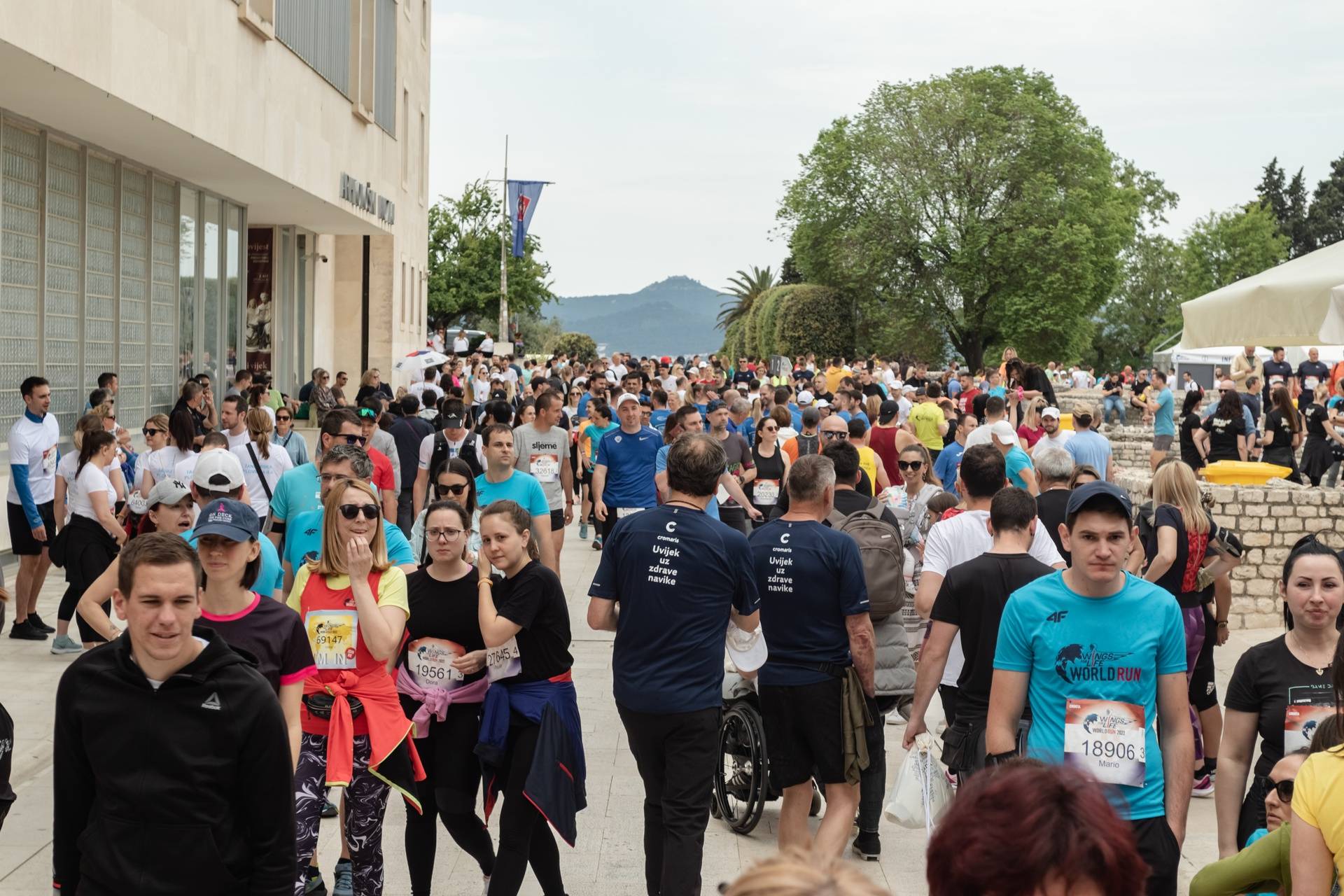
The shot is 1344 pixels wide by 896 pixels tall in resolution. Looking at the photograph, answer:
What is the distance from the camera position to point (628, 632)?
561 cm

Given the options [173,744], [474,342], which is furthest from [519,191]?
[173,744]

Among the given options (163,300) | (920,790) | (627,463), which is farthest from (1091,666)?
(163,300)

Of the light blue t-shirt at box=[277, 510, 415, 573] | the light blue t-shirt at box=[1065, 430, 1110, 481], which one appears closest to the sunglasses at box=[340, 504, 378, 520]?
the light blue t-shirt at box=[277, 510, 415, 573]

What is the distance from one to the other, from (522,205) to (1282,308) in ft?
142

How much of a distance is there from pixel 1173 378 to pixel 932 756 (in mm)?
40893

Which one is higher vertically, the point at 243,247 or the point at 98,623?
the point at 243,247

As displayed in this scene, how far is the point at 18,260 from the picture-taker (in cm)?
1530

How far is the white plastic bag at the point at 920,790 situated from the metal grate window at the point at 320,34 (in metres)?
18.0

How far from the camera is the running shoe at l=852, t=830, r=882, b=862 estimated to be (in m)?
6.89

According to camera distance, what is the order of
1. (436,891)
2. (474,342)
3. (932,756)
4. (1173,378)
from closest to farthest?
(932,756) → (436,891) → (1173,378) → (474,342)

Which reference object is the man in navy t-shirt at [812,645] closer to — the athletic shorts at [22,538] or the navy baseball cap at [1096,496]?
the navy baseball cap at [1096,496]

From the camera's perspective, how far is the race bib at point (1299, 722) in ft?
15.1

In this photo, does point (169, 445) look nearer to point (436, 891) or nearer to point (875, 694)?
point (436, 891)

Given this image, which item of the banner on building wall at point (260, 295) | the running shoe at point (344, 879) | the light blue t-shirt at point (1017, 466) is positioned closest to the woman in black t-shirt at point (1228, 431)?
the light blue t-shirt at point (1017, 466)
